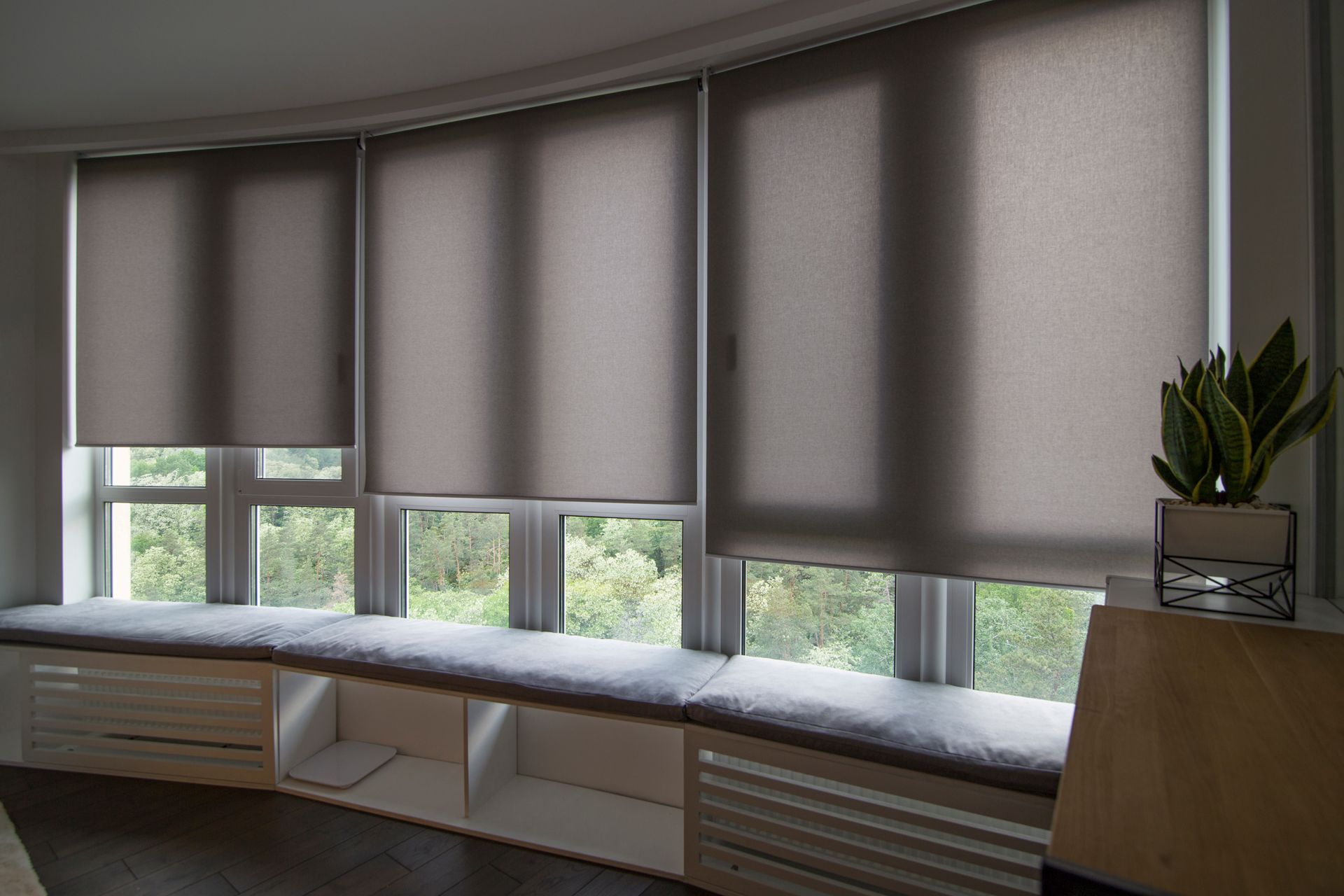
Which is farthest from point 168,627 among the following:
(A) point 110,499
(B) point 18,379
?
(B) point 18,379

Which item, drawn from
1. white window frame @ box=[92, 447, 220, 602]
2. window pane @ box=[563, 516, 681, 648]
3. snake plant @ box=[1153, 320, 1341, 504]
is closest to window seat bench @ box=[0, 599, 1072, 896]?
window pane @ box=[563, 516, 681, 648]

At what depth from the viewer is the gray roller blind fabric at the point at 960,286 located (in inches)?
65.8

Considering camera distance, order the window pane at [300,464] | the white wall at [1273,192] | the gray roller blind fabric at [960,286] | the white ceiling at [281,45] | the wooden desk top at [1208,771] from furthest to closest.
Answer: the window pane at [300,464] < the white ceiling at [281,45] < the gray roller blind fabric at [960,286] < the white wall at [1273,192] < the wooden desk top at [1208,771]

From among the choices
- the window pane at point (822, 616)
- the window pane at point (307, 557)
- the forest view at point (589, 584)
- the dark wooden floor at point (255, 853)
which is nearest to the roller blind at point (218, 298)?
the forest view at point (589, 584)

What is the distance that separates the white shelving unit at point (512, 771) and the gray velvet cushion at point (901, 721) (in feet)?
0.87

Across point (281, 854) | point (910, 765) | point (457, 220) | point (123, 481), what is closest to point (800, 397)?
point (910, 765)

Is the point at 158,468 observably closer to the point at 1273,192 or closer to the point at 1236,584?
the point at 1236,584

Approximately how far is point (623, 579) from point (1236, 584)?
179 centimetres

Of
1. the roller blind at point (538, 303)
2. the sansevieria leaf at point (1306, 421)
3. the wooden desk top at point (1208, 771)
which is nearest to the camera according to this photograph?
the wooden desk top at point (1208, 771)

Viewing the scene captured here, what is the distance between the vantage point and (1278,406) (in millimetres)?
1197

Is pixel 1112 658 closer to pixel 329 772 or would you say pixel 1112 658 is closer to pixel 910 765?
pixel 910 765

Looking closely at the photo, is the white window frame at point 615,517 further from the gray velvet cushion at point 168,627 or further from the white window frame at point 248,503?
the white window frame at point 248,503

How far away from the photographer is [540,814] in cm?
218

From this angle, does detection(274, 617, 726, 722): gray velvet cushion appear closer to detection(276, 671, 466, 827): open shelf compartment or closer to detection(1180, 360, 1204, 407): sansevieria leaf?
detection(276, 671, 466, 827): open shelf compartment
